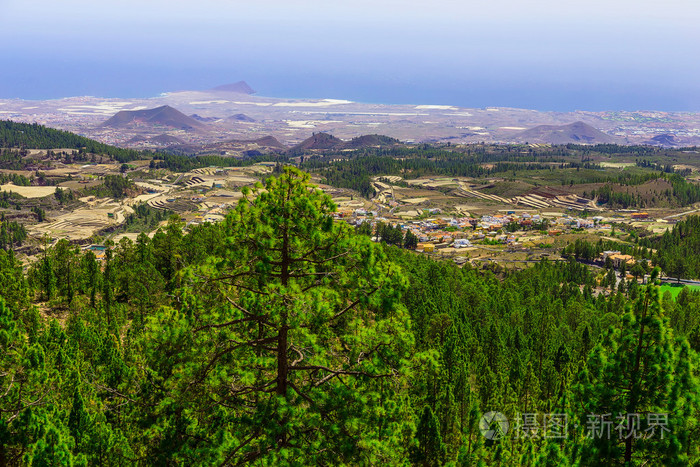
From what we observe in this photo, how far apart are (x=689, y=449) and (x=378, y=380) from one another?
19.5 feet

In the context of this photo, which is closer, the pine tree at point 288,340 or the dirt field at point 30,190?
the pine tree at point 288,340

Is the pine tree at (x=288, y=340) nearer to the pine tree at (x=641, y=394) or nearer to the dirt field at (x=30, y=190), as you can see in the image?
the pine tree at (x=641, y=394)

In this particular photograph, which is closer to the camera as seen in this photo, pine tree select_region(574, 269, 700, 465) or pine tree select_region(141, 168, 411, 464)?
pine tree select_region(141, 168, 411, 464)

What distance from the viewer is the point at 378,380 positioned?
9.45 m

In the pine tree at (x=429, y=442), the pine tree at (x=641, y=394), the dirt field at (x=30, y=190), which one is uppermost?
the pine tree at (x=641, y=394)

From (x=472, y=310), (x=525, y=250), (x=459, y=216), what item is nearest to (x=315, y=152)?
(x=459, y=216)

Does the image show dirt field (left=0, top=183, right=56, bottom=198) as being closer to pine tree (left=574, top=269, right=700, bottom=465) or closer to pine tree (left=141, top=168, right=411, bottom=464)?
pine tree (left=141, top=168, right=411, bottom=464)

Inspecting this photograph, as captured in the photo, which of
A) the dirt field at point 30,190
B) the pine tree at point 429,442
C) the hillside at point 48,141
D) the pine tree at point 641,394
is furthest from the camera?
the hillside at point 48,141

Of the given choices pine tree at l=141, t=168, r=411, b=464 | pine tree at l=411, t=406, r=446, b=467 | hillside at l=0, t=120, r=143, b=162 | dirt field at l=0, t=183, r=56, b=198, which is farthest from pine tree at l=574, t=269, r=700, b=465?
hillside at l=0, t=120, r=143, b=162

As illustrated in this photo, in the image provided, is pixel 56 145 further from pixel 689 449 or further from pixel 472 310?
pixel 689 449

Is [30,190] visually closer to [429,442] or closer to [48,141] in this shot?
[48,141]

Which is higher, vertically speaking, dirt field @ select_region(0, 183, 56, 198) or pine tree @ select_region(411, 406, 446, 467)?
pine tree @ select_region(411, 406, 446, 467)

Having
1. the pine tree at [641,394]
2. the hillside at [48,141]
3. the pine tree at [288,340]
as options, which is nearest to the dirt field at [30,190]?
the hillside at [48,141]

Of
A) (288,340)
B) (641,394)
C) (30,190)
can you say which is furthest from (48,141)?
(641,394)
